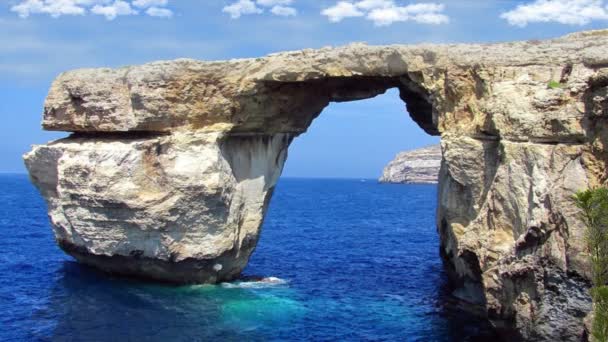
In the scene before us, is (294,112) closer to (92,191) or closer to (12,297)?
(92,191)

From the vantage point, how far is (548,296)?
17469 mm

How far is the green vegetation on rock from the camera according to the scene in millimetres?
11724

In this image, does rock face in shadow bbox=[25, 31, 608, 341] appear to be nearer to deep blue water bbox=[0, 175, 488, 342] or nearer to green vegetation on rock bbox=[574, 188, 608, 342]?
deep blue water bbox=[0, 175, 488, 342]

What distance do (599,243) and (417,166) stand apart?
5487 inches

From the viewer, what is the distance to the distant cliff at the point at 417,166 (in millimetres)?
144000

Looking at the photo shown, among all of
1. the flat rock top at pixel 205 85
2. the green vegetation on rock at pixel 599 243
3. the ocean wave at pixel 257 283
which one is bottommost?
the ocean wave at pixel 257 283

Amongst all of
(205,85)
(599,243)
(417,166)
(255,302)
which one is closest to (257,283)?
(255,302)

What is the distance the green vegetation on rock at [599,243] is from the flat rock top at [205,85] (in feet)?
36.2

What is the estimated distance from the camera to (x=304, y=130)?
3156 centimetres

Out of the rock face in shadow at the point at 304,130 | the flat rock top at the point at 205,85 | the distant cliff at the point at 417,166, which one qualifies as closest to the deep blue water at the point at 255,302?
the rock face in shadow at the point at 304,130

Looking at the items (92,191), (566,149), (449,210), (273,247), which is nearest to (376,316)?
(449,210)

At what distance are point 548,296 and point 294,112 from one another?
1552 cm

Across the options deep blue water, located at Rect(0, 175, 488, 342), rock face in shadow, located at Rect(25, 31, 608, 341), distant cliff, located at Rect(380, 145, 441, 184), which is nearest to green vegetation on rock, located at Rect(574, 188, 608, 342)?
rock face in shadow, located at Rect(25, 31, 608, 341)

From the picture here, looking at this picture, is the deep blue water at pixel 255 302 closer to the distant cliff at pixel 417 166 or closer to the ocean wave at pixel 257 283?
the ocean wave at pixel 257 283
